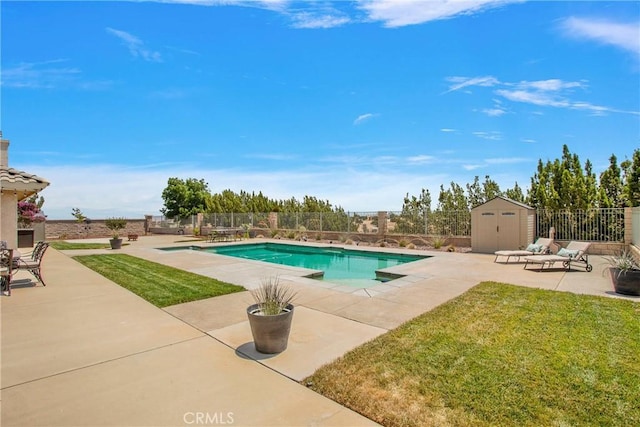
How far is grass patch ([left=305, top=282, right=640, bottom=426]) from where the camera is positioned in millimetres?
2654

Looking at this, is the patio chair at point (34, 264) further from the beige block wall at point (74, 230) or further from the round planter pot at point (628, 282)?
the beige block wall at point (74, 230)

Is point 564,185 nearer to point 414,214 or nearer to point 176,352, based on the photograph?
point 414,214

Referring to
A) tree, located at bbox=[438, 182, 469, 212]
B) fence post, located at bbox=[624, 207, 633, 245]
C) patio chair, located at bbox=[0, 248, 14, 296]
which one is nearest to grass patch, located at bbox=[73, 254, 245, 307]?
patio chair, located at bbox=[0, 248, 14, 296]

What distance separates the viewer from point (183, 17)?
382 inches

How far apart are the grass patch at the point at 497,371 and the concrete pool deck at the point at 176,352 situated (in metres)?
0.31

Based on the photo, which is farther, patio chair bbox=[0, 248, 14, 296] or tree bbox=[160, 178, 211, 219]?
tree bbox=[160, 178, 211, 219]

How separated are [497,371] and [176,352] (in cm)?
362

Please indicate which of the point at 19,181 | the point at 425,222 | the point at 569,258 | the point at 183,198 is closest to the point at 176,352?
the point at 19,181

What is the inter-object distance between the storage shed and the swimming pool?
2.92 meters

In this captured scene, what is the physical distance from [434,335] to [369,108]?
14.1 m

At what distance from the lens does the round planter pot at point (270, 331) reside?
3803 mm

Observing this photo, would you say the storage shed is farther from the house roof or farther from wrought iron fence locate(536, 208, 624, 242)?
the house roof

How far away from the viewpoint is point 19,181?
7.62m

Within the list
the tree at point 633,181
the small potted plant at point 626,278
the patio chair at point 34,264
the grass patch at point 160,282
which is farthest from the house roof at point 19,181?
the tree at point 633,181
